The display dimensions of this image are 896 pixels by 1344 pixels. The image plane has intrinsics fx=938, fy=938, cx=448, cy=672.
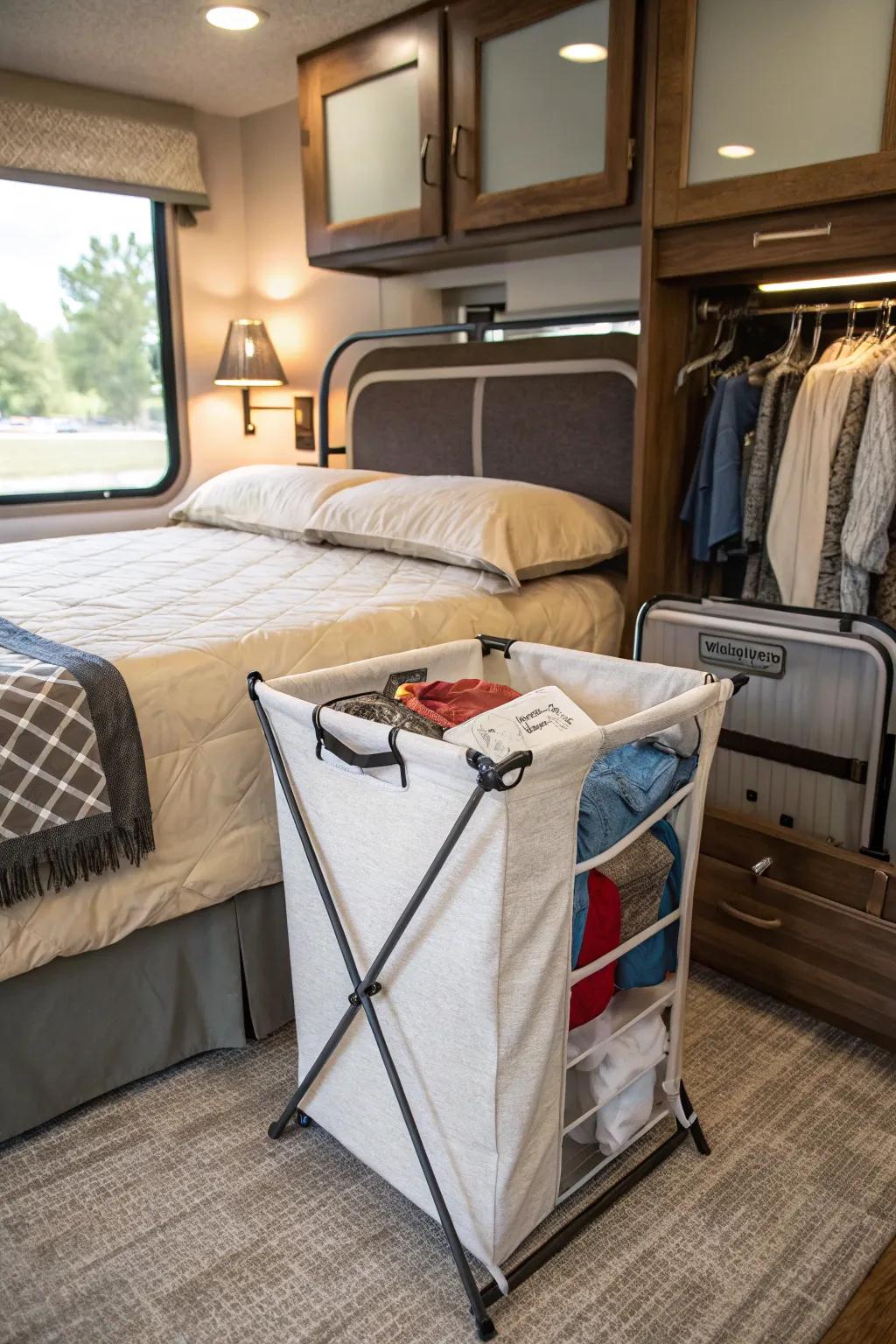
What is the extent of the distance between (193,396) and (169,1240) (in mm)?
3384

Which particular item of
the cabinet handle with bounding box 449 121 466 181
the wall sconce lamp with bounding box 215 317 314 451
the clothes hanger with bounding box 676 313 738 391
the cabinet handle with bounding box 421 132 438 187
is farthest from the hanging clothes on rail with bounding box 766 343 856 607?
the wall sconce lamp with bounding box 215 317 314 451

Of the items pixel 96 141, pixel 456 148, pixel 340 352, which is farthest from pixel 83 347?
pixel 456 148

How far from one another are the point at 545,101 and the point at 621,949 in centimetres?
220

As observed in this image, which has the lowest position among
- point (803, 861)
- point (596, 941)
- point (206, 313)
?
point (803, 861)

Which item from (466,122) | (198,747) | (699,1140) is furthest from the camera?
(466,122)

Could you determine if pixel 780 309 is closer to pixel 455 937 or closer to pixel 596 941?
pixel 596 941

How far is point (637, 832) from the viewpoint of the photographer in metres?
1.33

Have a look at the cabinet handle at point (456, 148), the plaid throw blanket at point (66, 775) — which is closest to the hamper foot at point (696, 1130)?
the plaid throw blanket at point (66, 775)

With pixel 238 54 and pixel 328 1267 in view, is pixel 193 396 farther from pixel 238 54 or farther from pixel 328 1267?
pixel 328 1267

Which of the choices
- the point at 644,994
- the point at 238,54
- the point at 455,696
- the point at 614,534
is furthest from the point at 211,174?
the point at 644,994

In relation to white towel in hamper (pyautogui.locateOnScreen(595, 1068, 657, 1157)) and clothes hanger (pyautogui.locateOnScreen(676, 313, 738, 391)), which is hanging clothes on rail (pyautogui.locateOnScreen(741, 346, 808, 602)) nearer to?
clothes hanger (pyautogui.locateOnScreen(676, 313, 738, 391))

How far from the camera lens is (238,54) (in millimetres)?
3184

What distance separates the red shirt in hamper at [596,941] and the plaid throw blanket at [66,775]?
0.75m

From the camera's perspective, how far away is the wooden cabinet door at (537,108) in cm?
232
